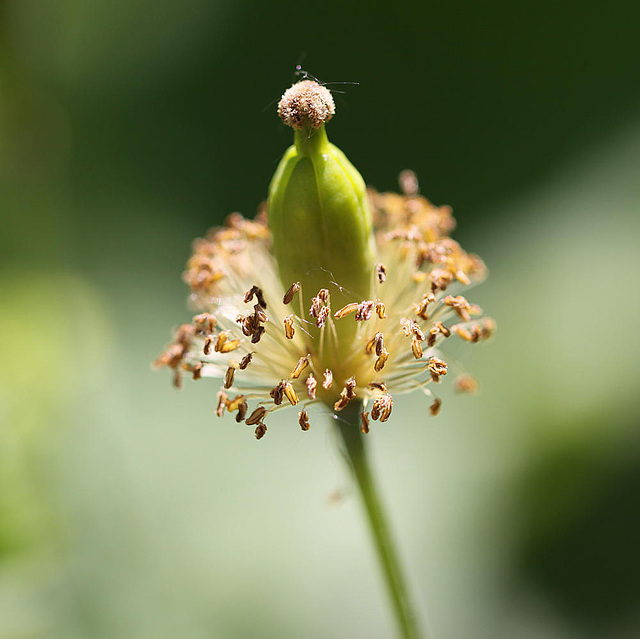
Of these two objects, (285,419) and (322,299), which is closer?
(322,299)

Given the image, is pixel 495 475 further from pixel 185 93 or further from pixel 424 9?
pixel 185 93

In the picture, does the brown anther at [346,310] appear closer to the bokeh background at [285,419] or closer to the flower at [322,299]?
the flower at [322,299]

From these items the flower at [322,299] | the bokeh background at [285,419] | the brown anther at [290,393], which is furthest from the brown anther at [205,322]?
the bokeh background at [285,419]

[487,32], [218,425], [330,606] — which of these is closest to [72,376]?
[218,425]

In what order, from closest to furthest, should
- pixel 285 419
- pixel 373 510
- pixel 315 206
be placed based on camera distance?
1. pixel 315 206
2. pixel 373 510
3. pixel 285 419

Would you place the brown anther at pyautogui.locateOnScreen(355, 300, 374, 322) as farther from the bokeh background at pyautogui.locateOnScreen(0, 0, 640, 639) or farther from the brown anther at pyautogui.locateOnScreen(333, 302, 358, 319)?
the bokeh background at pyautogui.locateOnScreen(0, 0, 640, 639)

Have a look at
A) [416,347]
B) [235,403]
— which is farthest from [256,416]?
[416,347]

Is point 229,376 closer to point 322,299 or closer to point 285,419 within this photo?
point 322,299
